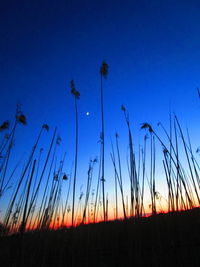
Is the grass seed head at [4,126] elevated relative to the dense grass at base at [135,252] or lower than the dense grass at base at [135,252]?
elevated

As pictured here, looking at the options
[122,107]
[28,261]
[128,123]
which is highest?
[122,107]

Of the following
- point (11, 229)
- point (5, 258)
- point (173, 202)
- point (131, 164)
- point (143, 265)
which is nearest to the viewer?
point (143, 265)

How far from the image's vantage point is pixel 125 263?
1.27 meters

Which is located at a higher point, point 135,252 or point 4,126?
point 4,126

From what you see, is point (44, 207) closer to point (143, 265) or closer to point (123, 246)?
point (123, 246)

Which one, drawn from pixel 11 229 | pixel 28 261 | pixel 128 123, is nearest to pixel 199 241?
pixel 128 123

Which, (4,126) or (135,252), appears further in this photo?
(4,126)

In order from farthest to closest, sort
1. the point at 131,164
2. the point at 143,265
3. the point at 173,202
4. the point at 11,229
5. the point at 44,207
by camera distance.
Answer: the point at 11,229
the point at 44,207
the point at 131,164
the point at 173,202
the point at 143,265

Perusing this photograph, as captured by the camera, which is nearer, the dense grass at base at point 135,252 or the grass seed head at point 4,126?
the dense grass at base at point 135,252

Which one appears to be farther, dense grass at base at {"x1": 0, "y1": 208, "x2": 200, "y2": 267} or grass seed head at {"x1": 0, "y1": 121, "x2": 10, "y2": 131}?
grass seed head at {"x1": 0, "y1": 121, "x2": 10, "y2": 131}

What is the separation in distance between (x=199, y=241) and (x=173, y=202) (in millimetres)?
514

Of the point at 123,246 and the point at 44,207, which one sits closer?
the point at 123,246

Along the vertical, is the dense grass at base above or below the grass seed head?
below

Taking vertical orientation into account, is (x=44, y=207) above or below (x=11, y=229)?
above
